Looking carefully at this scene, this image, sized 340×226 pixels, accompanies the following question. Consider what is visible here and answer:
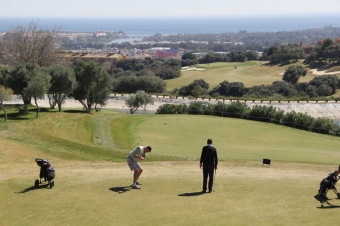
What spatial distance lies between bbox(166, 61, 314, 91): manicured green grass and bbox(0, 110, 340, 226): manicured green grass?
9422 cm

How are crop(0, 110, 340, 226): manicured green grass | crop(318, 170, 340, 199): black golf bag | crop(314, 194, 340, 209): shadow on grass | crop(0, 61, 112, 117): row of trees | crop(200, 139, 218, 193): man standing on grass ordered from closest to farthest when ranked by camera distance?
crop(0, 110, 340, 226): manicured green grass, crop(314, 194, 340, 209): shadow on grass, crop(318, 170, 340, 199): black golf bag, crop(200, 139, 218, 193): man standing on grass, crop(0, 61, 112, 117): row of trees

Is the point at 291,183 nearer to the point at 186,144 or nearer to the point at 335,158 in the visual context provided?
the point at 335,158

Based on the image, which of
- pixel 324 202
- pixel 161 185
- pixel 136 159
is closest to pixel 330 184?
pixel 324 202

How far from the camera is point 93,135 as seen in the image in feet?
125

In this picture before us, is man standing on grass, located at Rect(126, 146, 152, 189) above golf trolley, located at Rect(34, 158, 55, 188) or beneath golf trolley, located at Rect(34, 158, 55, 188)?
above

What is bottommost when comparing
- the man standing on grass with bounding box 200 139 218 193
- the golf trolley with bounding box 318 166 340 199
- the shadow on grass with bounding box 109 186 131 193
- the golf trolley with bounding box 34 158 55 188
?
the shadow on grass with bounding box 109 186 131 193

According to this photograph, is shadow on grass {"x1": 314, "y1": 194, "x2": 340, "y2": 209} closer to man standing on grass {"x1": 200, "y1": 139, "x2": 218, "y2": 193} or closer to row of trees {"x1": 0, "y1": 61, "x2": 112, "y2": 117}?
man standing on grass {"x1": 200, "y1": 139, "x2": 218, "y2": 193}

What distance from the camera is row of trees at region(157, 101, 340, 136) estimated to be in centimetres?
4644

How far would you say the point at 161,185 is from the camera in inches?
690

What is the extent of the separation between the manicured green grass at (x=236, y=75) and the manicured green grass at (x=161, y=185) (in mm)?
94225

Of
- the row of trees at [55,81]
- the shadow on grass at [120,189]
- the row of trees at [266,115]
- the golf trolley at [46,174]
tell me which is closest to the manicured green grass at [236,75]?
the row of trees at [266,115]

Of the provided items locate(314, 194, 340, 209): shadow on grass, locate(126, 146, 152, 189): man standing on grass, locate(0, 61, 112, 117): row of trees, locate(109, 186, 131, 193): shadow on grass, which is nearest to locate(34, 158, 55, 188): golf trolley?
locate(109, 186, 131, 193): shadow on grass

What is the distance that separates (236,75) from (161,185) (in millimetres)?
136643

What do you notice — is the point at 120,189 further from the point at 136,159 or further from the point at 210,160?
the point at 210,160
